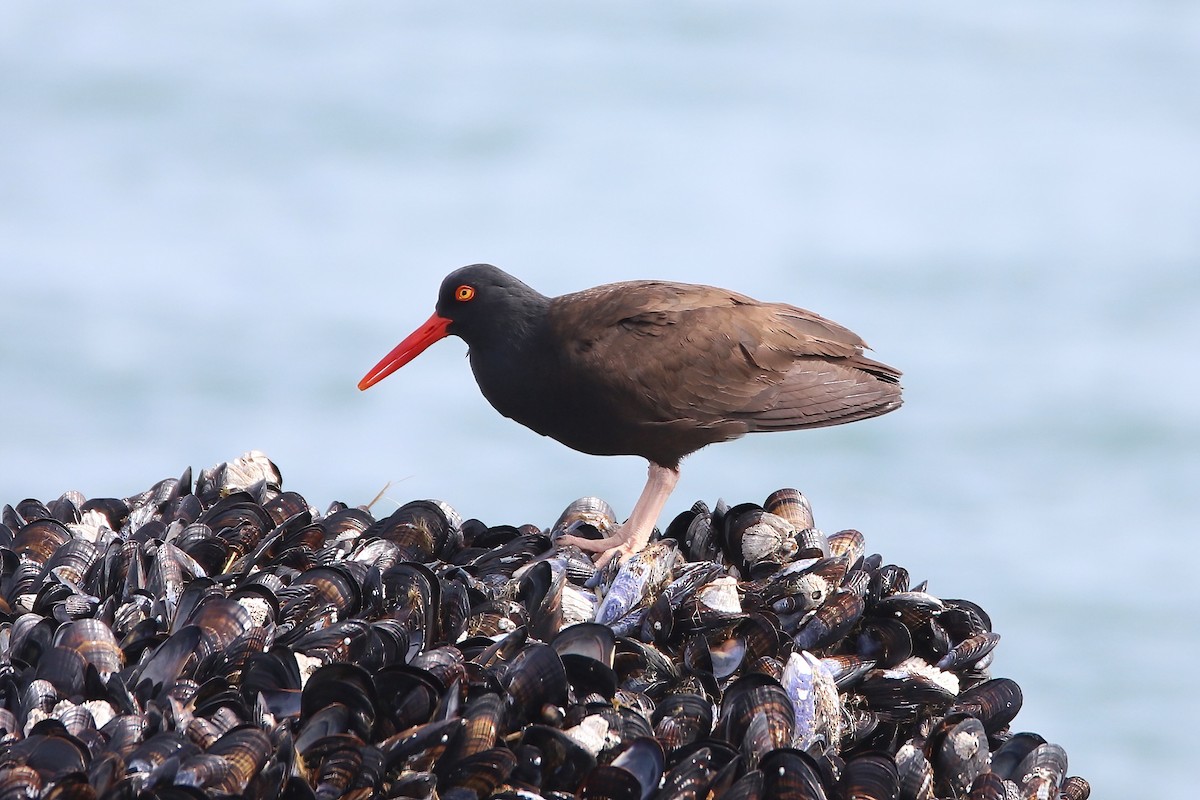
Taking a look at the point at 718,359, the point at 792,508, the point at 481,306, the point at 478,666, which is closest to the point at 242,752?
the point at 478,666

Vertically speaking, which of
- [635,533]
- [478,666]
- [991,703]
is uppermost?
[635,533]

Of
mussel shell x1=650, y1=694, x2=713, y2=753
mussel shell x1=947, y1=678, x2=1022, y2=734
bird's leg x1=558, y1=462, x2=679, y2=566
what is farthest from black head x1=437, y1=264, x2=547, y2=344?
mussel shell x1=947, y1=678, x2=1022, y2=734

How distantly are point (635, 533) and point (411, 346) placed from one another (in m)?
1.63

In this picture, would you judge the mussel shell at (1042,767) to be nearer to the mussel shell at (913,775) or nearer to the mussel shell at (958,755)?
the mussel shell at (958,755)

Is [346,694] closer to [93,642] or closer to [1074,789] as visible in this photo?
[93,642]

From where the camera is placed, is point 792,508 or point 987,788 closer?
point 987,788

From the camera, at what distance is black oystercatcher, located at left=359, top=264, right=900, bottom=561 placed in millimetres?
6320

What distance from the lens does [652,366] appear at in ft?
20.8

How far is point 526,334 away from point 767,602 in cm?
195

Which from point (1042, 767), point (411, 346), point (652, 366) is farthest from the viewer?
point (411, 346)

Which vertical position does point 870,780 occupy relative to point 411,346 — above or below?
below

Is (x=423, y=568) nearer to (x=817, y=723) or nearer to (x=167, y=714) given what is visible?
(x=167, y=714)

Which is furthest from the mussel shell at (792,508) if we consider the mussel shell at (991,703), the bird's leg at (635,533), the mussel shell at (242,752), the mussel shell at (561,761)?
the mussel shell at (242,752)

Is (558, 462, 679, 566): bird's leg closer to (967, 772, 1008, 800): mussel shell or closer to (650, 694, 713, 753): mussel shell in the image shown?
(650, 694, 713, 753): mussel shell
